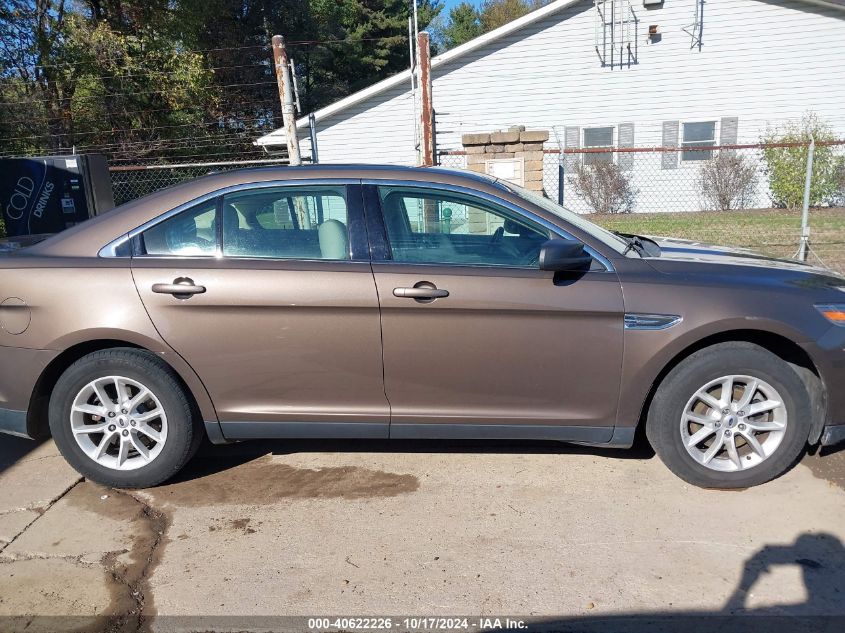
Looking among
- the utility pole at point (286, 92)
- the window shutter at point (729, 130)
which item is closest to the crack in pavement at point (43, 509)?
the utility pole at point (286, 92)

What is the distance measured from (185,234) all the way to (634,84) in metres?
15.2

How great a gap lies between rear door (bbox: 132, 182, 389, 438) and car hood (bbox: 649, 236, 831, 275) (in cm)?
163

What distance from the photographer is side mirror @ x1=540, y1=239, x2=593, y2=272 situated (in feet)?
10.4

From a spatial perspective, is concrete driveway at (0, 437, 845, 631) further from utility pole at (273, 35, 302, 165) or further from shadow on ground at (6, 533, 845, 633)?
utility pole at (273, 35, 302, 165)

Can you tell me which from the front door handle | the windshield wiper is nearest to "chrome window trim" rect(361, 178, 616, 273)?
the windshield wiper

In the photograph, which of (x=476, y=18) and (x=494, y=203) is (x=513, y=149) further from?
(x=476, y=18)

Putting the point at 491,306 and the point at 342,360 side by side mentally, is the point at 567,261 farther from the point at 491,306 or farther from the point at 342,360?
the point at 342,360

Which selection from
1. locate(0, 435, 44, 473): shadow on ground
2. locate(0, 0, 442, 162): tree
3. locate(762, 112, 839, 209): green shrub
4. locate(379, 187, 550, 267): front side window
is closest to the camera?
locate(379, 187, 550, 267): front side window

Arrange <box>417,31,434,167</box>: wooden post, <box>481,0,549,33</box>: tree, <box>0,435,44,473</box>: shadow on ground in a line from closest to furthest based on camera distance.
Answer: <box>0,435,44,473</box>: shadow on ground
<box>417,31,434,167</box>: wooden post
<box>481,0,549,33</box>: tree

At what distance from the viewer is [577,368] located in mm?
3322

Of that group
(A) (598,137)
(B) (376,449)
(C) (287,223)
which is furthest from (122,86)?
(B) (376,449)

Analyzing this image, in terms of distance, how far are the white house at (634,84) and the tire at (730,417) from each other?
1347 centimetres

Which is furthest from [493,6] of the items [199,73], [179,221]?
[179,221]

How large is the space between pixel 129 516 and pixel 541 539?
2.10 metres
